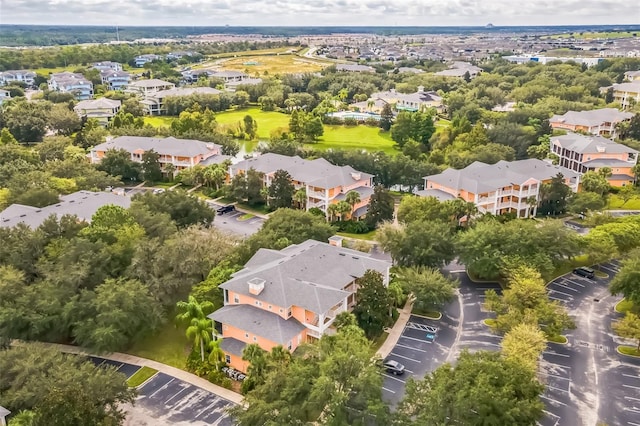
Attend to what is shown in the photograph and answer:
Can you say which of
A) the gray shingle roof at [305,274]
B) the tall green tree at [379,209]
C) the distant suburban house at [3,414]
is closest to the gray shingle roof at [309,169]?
the tall green tree at [379,209]

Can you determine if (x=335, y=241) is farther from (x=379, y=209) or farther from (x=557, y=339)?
(x=557, y=339)

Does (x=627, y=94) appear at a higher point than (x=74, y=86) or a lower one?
higher

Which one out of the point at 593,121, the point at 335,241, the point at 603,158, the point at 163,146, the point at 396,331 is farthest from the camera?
the point at 593,121

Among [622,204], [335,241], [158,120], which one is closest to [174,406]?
[335,241]

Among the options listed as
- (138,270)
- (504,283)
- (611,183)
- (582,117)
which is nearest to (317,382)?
(138,270)

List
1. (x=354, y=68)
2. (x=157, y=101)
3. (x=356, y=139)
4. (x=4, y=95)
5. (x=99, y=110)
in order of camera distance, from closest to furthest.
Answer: (x=356, y=139) → (x=99, y=110) → (x=157, y=101) → (x=4, y=95) → (x=354, y=68)

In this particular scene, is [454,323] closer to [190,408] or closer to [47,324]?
[190,408]
